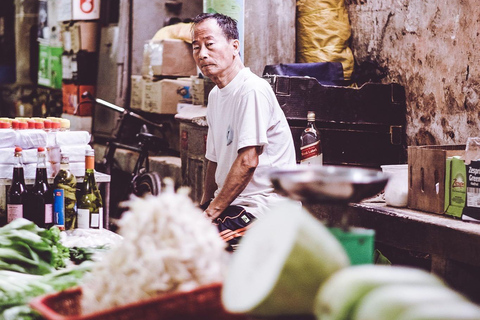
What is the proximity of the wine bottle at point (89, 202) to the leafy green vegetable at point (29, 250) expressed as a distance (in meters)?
0.82

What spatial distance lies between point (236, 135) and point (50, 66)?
7.71 meters

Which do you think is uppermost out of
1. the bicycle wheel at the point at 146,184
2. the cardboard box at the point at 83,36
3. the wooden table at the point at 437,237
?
the cardboard box at the point at 83,36

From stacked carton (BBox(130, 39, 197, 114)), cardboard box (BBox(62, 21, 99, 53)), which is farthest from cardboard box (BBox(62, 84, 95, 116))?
stacked carton (BBox(130, 39, 197, 114))

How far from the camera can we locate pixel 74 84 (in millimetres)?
9672

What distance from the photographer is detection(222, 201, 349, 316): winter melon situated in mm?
1391

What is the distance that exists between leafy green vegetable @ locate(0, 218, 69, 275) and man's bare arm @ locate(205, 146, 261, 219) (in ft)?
3.36

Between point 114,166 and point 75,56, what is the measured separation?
1860 millimetres

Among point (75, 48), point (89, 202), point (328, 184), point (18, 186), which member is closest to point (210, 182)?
point (89, 202)

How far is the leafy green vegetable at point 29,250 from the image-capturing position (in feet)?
8.89

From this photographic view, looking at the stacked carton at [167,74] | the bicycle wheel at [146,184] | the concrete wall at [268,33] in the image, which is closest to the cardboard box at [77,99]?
the stacked carton at [167,74]

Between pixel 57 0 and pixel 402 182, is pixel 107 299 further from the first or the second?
pixel 57 0

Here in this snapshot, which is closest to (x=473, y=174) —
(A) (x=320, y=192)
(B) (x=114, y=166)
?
(A) (x=320, y=192)

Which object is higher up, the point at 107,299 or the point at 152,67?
the point at 152,67

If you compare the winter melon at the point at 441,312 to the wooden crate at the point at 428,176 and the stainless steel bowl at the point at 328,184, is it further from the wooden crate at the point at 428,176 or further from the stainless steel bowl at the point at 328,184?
the wooden crate at the point at 428,176
